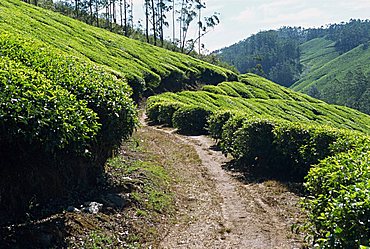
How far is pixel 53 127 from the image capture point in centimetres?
670

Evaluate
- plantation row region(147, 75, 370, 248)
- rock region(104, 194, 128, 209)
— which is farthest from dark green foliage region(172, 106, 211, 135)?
rock region(104, 194, 128, 209)

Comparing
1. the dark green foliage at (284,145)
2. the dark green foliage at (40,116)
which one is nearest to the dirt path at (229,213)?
the dark green foliage at (284,145)

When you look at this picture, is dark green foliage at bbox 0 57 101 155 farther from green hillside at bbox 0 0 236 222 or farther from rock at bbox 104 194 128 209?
rock at bbox 104 194 128 209

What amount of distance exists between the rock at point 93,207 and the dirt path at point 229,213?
1.48m

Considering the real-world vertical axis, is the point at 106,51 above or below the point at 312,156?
above

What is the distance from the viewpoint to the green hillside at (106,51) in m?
25.1

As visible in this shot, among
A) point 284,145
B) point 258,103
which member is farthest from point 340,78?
point 284,145

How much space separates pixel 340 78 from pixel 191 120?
135 metres

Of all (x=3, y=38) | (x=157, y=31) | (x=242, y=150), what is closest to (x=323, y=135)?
(x=242, y=150)

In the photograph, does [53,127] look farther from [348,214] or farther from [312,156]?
[312,156]

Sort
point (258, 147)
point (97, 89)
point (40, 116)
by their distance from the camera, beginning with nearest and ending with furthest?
1. point (40, 116)
2. point (97, 89)
3. point (258, 147)

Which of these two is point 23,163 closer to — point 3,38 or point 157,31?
point 3,38

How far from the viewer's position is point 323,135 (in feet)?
37.8

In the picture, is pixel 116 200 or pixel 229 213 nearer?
pixel 116 200
